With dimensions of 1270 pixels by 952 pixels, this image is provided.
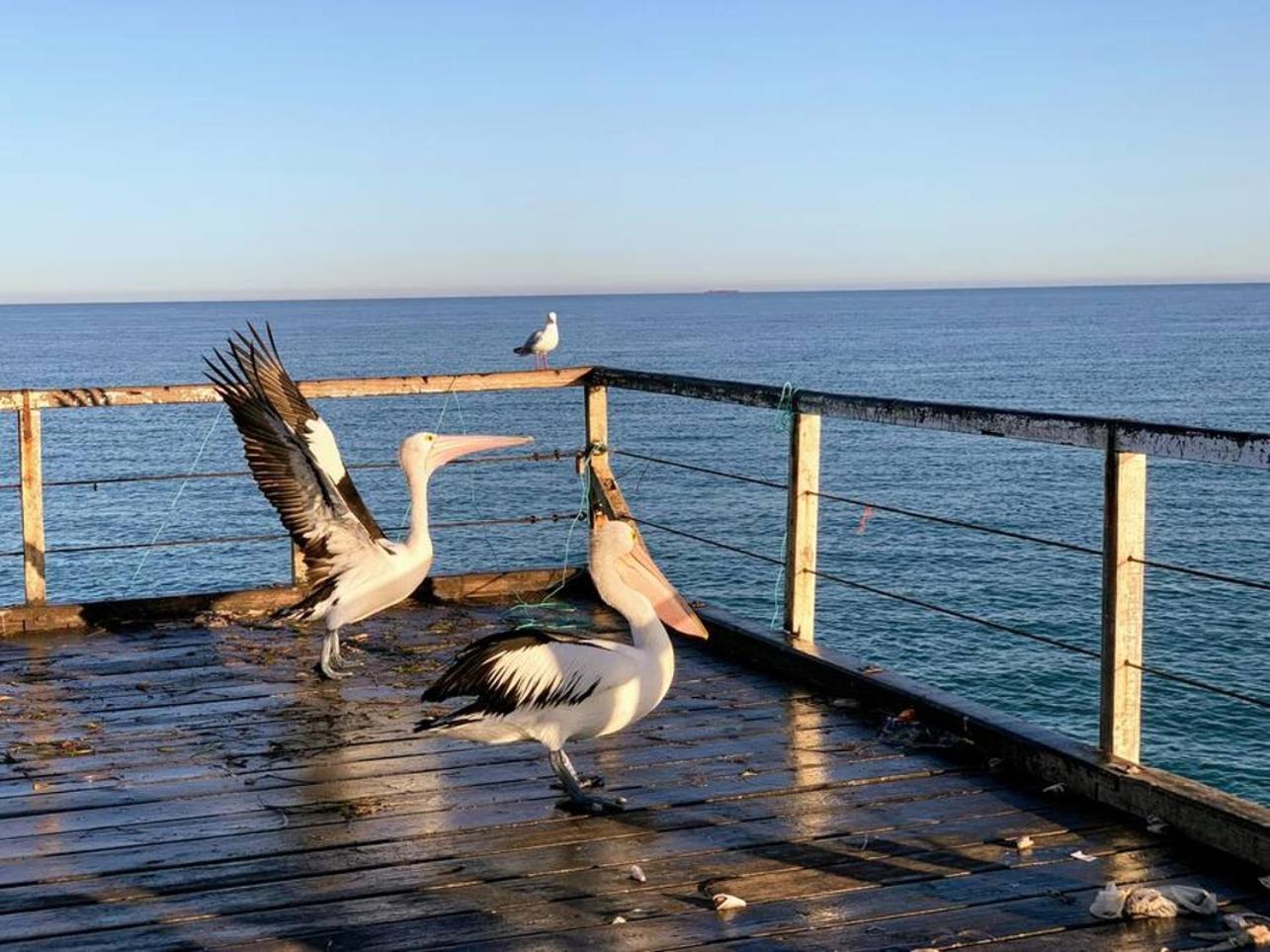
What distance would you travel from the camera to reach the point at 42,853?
4.66 meters

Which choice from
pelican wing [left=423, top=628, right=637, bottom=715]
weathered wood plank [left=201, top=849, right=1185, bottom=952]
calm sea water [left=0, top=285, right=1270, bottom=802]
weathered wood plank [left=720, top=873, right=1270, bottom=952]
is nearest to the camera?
weathered wood plank [left=720, top=873, right=1270, bottom=952]

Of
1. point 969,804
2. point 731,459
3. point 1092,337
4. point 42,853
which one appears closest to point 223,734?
point 42,853

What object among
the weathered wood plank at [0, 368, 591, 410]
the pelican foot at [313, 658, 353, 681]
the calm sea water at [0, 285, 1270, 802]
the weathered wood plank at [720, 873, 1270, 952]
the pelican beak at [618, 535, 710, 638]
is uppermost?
the weathered wood plank at [0, 368, 591, 410]

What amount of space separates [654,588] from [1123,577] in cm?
159

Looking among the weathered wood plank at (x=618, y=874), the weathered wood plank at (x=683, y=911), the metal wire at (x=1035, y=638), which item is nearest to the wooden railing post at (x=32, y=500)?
the metal wire at (x=1035, y=638)

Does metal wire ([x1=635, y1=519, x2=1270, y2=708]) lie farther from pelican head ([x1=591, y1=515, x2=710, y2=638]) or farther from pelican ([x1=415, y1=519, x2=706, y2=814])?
pelican ([x1=415, y1=519, x2=706, y2=814])

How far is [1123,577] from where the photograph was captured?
4.86 meters

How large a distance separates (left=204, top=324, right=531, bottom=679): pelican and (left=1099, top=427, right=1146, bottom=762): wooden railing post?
3073mm

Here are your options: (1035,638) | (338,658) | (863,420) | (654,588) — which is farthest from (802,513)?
(338,658)

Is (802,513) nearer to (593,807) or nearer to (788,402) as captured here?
(788,402)

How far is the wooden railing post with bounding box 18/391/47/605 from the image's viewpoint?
7797 millimetres

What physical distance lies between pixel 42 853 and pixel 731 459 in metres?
45.2

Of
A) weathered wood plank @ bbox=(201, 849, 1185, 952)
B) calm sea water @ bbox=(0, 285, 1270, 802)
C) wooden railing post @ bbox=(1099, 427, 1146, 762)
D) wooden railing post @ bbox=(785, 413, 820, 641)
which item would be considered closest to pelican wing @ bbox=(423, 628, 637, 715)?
weathered wood plank @ bbox=(201, 849, 1185, 952)

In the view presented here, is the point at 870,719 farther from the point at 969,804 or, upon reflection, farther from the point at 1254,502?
the point at 1254,502
